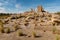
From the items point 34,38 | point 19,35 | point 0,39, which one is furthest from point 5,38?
point 34,38

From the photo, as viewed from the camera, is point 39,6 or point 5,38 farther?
point 39,6

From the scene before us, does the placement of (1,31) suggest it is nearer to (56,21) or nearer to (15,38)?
(15,38)

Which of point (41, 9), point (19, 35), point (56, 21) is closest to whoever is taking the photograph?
point (19, 35)

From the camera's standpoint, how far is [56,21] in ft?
74.7

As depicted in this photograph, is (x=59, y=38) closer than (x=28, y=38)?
Yes

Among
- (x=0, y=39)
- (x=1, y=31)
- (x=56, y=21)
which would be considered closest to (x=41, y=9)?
(x=56, y=21)

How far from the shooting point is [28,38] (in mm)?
14023

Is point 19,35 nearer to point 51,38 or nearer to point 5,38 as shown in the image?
point 5,38

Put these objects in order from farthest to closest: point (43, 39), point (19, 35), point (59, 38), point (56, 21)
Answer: point (56, 21) → point (19, 35) → point (43, 39) → point (59, 38)

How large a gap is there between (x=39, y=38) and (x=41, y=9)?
3101 centimetres

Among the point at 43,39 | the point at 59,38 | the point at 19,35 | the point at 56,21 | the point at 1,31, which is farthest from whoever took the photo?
the point at 56,21

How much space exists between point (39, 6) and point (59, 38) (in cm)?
3360

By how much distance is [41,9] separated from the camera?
44625 millimetres

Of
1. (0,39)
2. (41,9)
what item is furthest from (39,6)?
(0,39)
